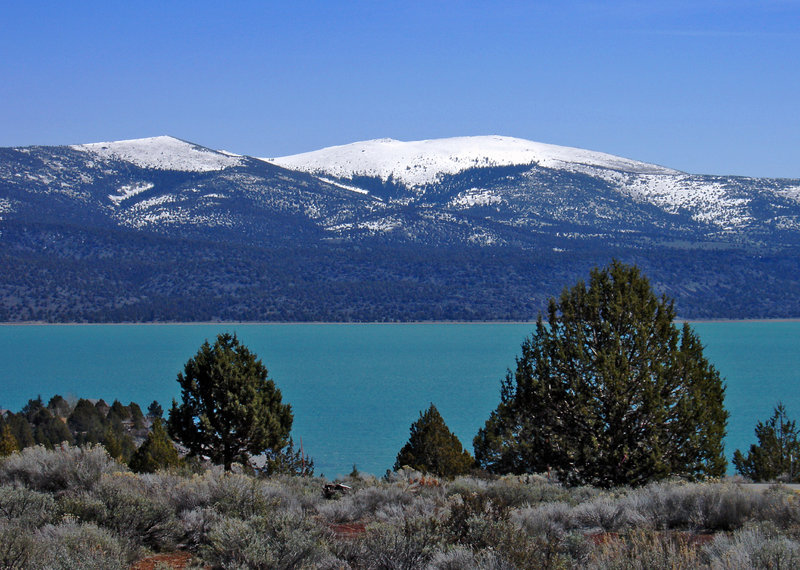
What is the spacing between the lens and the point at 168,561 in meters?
8.10

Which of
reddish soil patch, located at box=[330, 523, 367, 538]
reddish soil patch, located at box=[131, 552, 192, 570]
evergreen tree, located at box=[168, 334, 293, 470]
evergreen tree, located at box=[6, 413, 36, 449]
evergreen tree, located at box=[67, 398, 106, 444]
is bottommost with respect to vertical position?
evergreen tree, located at box=[67, 398, 106, 444]

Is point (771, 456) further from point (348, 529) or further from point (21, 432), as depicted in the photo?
point (21, 432)

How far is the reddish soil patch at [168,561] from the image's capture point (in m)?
7.76

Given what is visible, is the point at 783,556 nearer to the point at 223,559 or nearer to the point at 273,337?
the point at 223,559

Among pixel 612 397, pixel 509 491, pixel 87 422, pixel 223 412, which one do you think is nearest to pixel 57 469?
pixel 509 491

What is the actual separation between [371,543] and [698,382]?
1066 cm

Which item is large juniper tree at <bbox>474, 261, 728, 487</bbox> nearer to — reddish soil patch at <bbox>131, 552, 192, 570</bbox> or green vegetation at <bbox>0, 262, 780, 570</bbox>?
green vegetation at <bbox>0, 262, 780, 570</bbox>

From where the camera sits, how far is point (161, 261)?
191625 mm

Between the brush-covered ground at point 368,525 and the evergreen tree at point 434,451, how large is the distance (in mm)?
14935

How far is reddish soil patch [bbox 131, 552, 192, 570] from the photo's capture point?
7758 mm

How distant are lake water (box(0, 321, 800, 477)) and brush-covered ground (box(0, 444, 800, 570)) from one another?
37.1m

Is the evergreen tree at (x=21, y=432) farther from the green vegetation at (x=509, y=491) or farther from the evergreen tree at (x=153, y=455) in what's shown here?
the green vegetation at (x=509, y=491)

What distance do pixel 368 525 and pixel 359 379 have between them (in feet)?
301

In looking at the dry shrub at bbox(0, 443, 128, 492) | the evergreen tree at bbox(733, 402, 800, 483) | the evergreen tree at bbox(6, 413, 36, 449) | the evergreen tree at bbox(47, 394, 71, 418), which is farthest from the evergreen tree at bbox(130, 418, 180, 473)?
the evergreen tree at bbox(47, 394, 71, 418)
